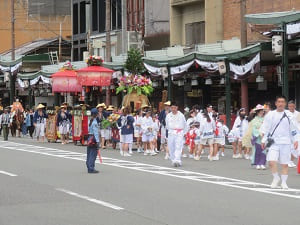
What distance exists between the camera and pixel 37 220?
9922 millimetres

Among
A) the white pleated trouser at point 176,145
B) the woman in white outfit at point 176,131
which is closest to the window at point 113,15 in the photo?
the woman in white outfit at point 176,131

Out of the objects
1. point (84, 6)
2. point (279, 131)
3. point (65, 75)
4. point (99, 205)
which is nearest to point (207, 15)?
point (65, 75)

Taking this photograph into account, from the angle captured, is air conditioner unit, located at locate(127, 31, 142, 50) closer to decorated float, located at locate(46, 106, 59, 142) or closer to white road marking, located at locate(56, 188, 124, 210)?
decorated float, located at locate(46, 106, 59, 142)

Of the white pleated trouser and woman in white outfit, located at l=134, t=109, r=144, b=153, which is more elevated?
woman in white outfit, located at l=134, t=109, r=144, b=153

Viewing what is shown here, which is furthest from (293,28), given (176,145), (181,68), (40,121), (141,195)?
(40,121)

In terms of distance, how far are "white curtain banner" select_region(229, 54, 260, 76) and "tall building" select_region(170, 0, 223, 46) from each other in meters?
9.25

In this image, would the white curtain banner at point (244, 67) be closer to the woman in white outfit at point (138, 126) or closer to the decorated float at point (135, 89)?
the decorated float at point (135, 89)

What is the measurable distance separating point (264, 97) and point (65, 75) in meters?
10.1

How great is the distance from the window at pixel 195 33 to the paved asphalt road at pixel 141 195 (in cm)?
2101

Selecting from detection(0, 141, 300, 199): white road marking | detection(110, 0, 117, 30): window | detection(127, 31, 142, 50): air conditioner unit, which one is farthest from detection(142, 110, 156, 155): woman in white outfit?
detection(110, 0, 117, 30): window

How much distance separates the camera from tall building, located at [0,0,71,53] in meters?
65.9

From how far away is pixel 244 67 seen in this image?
27672 millimetres

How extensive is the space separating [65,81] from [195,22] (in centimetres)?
1125

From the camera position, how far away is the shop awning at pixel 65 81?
108ft
